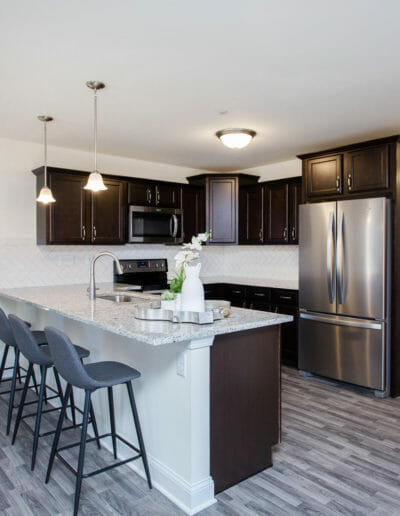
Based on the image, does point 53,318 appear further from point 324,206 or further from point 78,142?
point 324,206

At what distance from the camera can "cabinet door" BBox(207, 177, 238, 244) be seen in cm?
559

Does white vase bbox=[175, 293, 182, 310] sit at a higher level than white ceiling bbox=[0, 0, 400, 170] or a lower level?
lower

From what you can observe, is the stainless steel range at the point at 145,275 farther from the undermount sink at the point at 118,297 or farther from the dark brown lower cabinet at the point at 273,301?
the undermount sink at the point at 118,297

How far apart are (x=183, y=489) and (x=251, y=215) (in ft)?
12.6

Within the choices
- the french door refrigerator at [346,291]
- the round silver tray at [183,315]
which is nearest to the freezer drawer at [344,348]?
the french door refrigerator at [346,291]

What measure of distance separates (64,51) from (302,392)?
3.44 m

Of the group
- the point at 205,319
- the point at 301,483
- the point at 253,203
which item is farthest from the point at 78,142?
the point at 301,483

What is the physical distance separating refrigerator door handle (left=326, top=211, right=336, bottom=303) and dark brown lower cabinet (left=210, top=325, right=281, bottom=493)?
5.54 ft

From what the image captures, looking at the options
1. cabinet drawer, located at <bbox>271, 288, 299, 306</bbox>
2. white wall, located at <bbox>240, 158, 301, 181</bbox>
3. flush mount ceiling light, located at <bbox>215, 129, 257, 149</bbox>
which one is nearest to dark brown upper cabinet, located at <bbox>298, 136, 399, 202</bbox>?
white wall, located at <bbox>240, 158, 301, 181</bbox>

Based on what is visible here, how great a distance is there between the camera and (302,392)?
4070 millimetres

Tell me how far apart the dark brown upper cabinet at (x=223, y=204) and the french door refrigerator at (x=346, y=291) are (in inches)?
50.9

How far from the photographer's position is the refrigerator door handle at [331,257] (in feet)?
13.7

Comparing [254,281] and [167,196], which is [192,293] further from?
[254,281]

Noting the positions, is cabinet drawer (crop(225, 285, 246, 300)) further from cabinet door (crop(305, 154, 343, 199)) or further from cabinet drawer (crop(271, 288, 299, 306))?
cabinet door (crop(305, 154, 343, 199))
